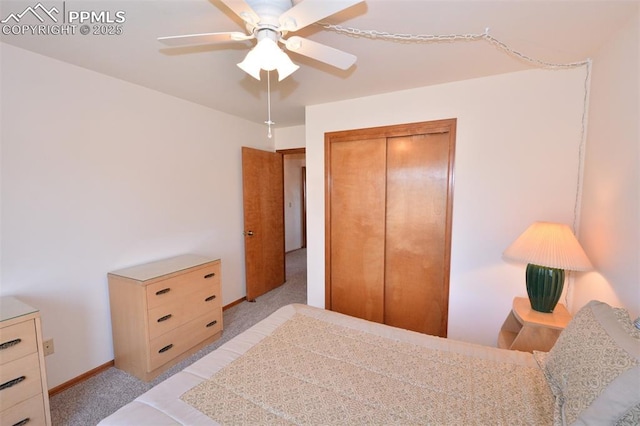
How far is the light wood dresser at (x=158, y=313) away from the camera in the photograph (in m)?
2.02

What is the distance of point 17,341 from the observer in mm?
1431

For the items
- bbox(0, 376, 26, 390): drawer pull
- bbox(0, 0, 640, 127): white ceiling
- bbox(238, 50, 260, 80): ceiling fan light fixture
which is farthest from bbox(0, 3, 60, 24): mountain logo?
bbox(0, 376, 26, 390): drawer pull

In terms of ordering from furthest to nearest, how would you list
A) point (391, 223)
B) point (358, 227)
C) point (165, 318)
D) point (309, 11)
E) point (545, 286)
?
point (358, 227) → point (391, 223) → point (165, 318) → point (545, 286) → point (309, 11)

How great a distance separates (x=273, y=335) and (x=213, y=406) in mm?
525

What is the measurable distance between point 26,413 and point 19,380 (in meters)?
0.19

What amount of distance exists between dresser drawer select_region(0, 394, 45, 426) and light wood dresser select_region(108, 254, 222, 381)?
0.57 meters

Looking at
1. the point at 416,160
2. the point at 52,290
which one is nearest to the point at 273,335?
the point at 52,290

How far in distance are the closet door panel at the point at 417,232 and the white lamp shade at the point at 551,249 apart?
2.37 feet

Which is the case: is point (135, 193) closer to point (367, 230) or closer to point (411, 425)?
point (367, 230)

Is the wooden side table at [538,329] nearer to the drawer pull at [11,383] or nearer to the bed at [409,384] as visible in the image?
the bed at [409,384]

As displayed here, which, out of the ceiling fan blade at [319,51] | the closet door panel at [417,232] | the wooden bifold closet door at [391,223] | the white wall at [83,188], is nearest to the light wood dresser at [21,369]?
the white wall at [83,188]

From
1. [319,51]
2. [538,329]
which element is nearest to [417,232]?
[538,329]

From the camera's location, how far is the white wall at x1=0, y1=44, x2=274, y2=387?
172 cm

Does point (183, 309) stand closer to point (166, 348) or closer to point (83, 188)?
point (166, 348)
